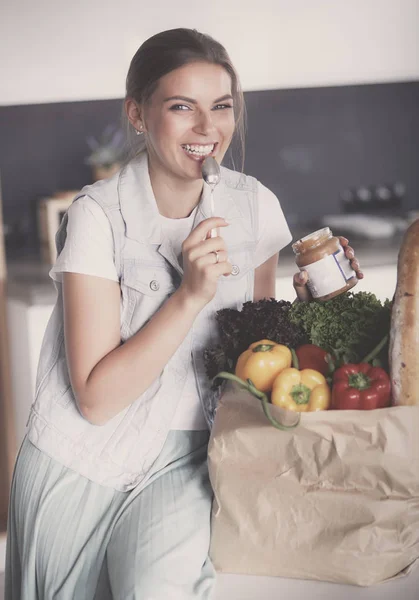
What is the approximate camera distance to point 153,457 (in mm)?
1270

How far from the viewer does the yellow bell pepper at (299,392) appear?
105 cm

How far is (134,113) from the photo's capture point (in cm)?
134

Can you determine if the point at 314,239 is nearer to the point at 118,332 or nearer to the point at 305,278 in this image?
the point at 305,278

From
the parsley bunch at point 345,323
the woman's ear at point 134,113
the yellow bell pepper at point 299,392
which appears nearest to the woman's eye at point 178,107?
the woman's ear at point 134,113

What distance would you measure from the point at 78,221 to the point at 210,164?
0.74 feet

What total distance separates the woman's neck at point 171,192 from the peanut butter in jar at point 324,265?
0.23m

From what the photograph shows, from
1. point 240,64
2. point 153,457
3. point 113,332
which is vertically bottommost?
point 153,457

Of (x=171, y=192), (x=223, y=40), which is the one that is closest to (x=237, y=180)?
(x=171, y=192)

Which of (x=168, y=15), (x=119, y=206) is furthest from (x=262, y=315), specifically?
(x=168, y=15)

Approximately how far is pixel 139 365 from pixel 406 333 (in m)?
0.39

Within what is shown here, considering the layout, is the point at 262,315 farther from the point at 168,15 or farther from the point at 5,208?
the point at 5,208

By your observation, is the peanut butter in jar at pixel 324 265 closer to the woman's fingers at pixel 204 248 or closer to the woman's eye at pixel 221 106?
the woman's fingers at pixel 204 248

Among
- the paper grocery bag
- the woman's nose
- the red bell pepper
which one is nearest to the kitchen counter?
the woman's nose

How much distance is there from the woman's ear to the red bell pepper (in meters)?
0.56
